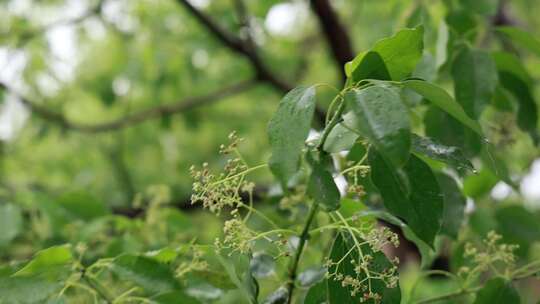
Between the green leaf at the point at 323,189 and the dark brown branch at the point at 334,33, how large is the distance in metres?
2.01

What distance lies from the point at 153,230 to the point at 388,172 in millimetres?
848

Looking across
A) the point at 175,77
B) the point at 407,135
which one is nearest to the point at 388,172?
the point at 407,135

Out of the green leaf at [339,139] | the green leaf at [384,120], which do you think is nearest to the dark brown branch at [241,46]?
the green leaf at [339,139]

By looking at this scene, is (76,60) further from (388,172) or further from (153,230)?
(388,172)

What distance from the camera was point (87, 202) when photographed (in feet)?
5.42

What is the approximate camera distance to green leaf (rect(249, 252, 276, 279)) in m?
1.12

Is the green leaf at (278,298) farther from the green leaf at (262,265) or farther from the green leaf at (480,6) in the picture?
the green leaf at (480,6)

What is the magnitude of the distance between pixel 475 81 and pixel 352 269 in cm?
50

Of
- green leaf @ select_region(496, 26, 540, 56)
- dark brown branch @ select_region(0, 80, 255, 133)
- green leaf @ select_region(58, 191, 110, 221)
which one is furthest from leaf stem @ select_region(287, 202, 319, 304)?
dark brown branch @ select_region(0, 80, 255, 133)

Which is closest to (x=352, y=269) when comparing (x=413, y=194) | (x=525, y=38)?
(x=413, y=194)

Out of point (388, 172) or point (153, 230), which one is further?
point (153, 230)

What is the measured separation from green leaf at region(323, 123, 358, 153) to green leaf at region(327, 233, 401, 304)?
119 mm

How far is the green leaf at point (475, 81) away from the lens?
1208 millimetres

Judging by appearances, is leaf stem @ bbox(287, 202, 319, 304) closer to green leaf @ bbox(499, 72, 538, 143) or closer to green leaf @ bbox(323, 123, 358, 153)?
green leaf @ bbox(323, 123, 358, 153)
